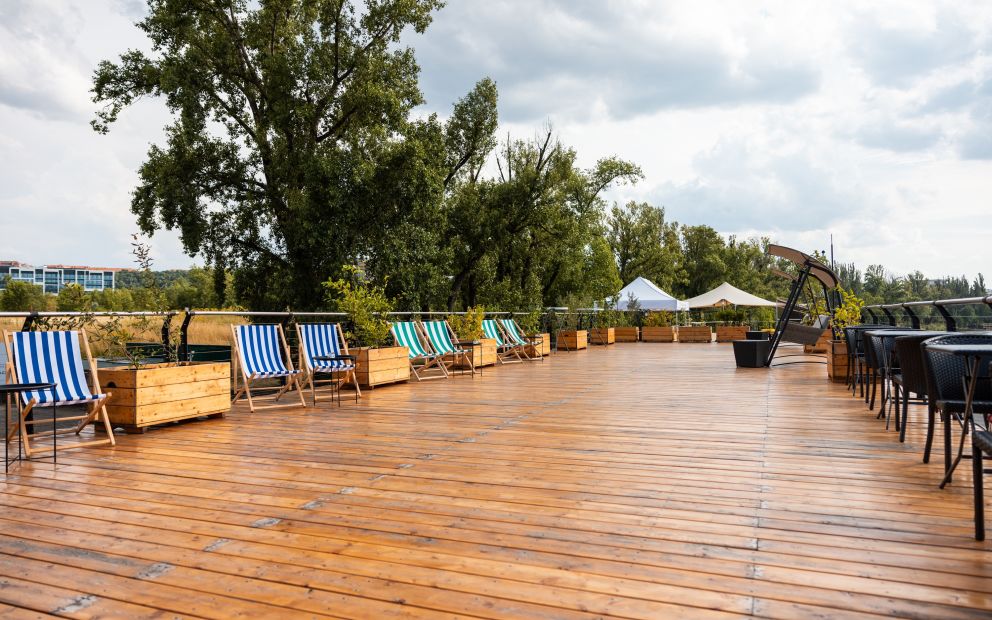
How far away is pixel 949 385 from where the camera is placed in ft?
11.1

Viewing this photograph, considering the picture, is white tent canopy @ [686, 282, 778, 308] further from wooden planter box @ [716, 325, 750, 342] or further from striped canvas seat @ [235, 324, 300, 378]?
striped canvas seat @ [235, 324, 300, 378]

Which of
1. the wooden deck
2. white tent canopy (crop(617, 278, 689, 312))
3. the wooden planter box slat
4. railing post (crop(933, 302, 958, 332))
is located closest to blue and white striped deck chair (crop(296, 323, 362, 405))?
the wooden deck

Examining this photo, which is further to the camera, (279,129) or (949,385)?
(279,129)

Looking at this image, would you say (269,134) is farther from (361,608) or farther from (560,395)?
(361,608)

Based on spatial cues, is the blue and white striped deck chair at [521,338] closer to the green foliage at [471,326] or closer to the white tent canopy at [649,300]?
the green foliage at [471,326]

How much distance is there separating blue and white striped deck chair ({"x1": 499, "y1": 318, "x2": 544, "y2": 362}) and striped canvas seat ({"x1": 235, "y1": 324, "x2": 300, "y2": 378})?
642cm

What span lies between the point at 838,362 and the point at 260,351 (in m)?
7.21

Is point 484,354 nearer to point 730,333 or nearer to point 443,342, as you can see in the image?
point 443,342

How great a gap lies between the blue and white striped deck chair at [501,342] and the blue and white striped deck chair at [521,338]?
0.35 ft

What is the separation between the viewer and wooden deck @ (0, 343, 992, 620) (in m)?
2.09

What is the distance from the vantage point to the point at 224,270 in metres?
17.2

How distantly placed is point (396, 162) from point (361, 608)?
14.6 m

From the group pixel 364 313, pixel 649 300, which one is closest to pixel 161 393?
pixel 364 313

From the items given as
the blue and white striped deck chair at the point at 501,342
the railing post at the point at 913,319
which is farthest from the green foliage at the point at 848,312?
the blue and white striped deck chair at the point at 501,342
